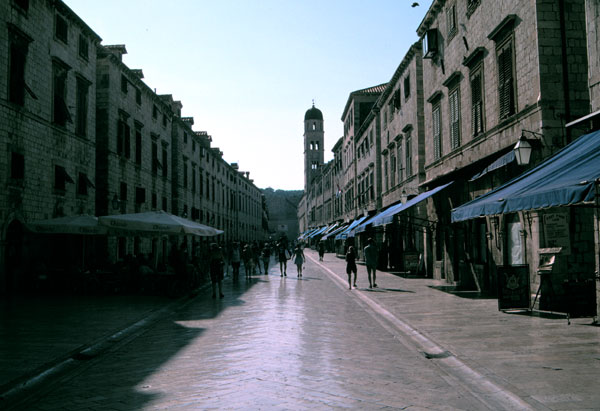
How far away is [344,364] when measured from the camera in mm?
6926

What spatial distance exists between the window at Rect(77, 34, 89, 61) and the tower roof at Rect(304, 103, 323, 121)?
78731 millimetres

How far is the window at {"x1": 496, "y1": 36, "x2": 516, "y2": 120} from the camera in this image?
44.7 feet

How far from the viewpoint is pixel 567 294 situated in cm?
963

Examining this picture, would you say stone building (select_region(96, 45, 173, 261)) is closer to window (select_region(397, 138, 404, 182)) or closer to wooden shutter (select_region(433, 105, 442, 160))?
wooden shutter (select_region(433, 105, 442, 160))

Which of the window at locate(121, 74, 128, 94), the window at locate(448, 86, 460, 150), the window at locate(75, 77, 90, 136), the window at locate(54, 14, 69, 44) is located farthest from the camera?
the window at locate(121, 74, 128, 94)

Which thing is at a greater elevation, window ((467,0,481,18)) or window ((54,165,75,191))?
window ((467,0,481,18))

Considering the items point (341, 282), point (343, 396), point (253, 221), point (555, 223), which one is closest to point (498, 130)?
point (555, 223)

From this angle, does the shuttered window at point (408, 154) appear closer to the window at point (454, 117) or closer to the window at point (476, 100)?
the window at point (454, 117)

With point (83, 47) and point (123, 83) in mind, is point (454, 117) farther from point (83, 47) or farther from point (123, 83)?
point (123, 83)

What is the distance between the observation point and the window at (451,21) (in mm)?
18203

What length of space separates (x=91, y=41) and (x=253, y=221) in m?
62.2

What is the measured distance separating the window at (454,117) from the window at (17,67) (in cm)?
1435

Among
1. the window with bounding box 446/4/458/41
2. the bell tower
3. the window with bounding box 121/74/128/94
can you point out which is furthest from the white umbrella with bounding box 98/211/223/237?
the bell tower

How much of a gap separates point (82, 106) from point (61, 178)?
410 cm
